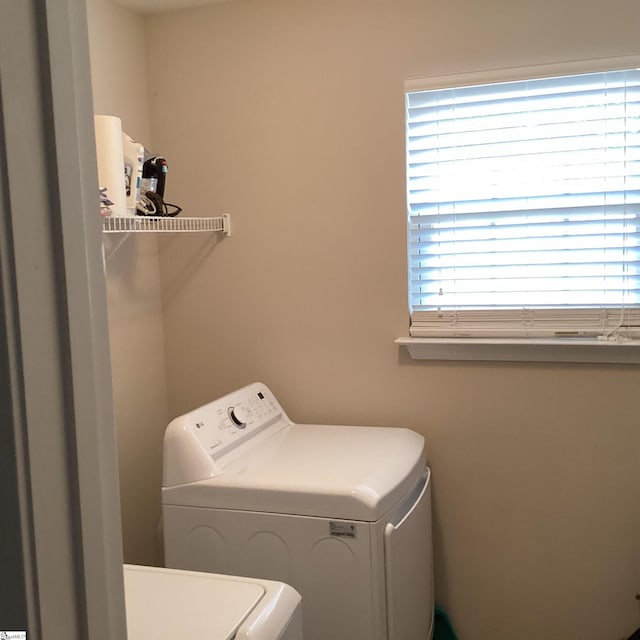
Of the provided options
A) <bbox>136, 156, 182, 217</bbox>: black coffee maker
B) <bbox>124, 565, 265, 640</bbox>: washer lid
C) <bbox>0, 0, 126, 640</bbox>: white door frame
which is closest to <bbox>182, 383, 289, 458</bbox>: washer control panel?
<bbox>124, 565, 265, 640</bbox>: washer lid

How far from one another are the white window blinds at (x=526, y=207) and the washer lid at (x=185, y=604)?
118cm

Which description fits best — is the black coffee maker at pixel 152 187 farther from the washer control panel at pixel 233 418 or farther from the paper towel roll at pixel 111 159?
the washer control panel at pixel 233 418

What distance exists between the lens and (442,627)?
231 cm

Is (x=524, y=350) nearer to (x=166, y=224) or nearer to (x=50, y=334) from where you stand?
(x=166, y=224)

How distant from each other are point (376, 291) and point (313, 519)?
0.86m

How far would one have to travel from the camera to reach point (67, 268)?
22.3 inches

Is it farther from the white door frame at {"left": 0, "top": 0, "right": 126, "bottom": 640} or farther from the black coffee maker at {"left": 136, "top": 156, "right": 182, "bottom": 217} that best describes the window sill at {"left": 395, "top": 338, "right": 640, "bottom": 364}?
the white door frame at {"left": 0, "top": 0, "right": 126, "bottom": 640}

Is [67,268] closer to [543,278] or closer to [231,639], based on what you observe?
[231,639]

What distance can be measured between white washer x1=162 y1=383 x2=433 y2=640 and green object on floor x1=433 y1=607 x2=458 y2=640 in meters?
0.22

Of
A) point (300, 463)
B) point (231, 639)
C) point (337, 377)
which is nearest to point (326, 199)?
point (337, 377)

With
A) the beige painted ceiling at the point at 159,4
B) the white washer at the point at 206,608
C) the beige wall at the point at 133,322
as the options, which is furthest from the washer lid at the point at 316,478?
the beige painted ceiling at the point at 159,4

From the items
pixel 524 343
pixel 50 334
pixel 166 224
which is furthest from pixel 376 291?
pixel 50 334

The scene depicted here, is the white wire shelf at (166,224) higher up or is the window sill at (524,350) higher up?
the white wire shelf at (166,224)

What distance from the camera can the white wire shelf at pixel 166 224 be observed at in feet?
6.26
